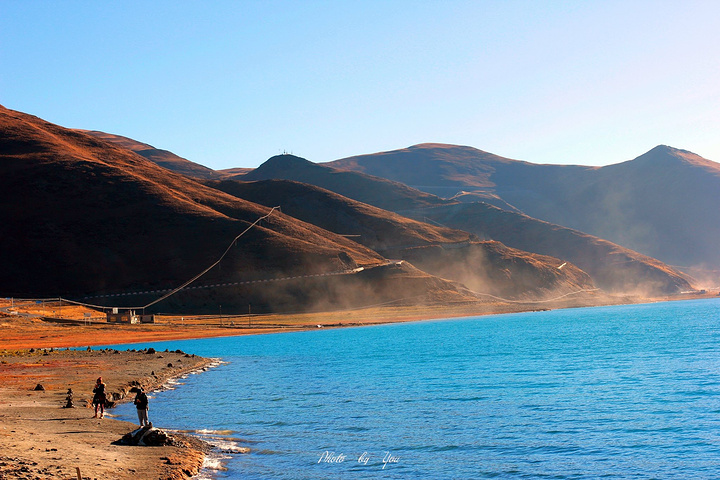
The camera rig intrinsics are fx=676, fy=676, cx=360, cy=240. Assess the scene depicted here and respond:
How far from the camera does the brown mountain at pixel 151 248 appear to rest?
442 feet

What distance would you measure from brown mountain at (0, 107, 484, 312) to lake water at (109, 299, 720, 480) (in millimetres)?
75103

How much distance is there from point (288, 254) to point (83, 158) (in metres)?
62.0

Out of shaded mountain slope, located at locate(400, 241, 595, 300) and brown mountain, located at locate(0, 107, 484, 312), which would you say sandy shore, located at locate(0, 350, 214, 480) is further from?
shaded mountain slope, located at locate(400, 241, 595, 300)

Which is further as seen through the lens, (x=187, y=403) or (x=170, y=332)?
(x=170, y=332)

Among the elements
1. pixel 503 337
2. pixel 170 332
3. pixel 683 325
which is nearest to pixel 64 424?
pixel 503 337

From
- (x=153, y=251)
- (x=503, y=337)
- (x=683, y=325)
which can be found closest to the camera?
(x=503, y=337)

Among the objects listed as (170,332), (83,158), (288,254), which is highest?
(83,158)

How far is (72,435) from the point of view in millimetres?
23859

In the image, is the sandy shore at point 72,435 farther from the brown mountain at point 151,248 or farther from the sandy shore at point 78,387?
the brown mountain at point 151,248

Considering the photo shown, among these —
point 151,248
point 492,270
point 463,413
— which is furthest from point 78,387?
point 492,270

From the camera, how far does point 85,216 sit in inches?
5910

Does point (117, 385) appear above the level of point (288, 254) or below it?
below

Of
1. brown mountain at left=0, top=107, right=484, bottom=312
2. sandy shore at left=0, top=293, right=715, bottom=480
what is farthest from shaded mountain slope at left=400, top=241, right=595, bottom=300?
sandy shore at left=0, top=293, right=715, bottom=480

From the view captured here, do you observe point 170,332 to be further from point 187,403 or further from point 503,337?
point 187,403
